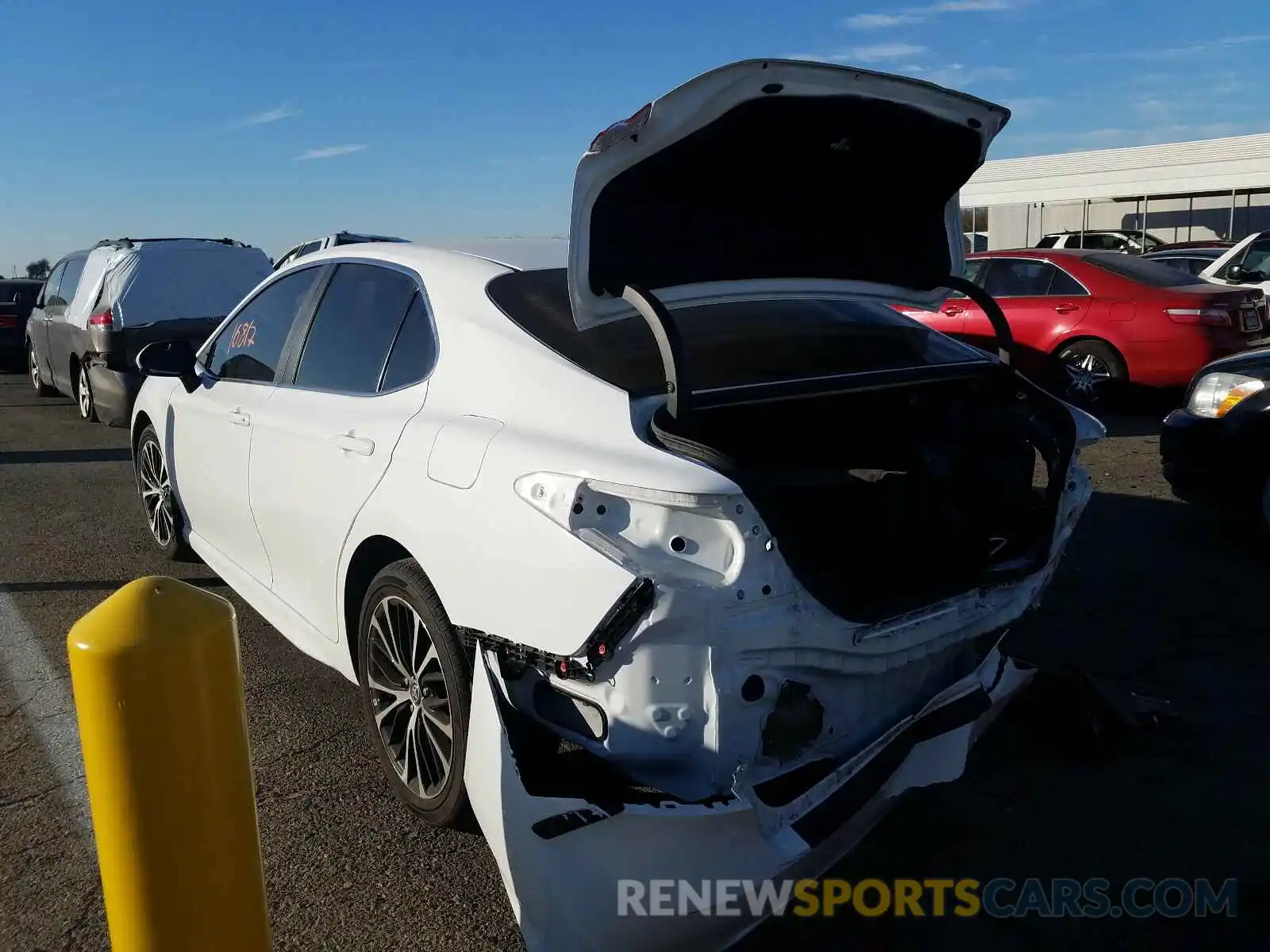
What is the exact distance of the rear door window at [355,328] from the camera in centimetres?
343

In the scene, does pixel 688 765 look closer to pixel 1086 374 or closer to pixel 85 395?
pixel 1086 374

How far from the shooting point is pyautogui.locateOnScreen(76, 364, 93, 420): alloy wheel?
36.4ft

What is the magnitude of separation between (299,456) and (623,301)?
1.42 m

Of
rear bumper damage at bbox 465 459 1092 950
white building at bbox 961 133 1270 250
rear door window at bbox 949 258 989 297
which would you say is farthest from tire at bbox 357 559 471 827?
white building at bbox 961 133 1270 250

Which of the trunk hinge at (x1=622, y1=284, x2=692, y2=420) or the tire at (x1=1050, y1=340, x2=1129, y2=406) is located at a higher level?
the trunk hinge at (x1=622, y1=284, x2=692, y2=420)

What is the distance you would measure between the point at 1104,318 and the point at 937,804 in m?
7.55

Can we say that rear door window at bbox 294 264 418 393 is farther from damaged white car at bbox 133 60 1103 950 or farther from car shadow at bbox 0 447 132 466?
car shadow at bbox 0 447 132 466

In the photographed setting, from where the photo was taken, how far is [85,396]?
37.0 ft

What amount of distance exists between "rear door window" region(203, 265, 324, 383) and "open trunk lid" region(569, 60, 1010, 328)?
179 centimetres

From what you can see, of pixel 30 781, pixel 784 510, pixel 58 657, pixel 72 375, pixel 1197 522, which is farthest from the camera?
pixel 72 375

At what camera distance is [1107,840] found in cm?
303

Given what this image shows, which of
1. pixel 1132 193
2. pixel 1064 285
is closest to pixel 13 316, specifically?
pixel 1064 285

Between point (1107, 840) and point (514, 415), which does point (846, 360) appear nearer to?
point (514, 415)

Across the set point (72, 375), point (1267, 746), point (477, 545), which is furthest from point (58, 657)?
point (72, 375)
